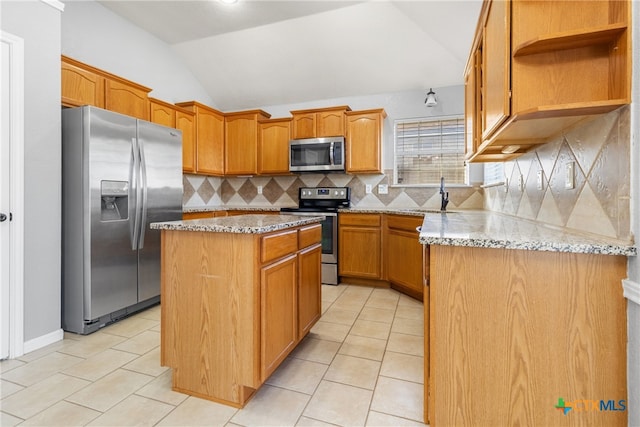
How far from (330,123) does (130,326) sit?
309 centimetres

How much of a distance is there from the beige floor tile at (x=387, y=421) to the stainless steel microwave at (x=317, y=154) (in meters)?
2.93

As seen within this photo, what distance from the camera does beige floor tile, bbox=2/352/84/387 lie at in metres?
1.75

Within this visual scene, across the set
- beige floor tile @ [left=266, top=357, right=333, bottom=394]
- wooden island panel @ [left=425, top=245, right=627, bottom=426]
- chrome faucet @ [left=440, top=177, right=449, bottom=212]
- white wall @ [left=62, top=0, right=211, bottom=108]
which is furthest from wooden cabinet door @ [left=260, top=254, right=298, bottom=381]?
white wall @ [left=62, top=0, right=211, bottom=108]

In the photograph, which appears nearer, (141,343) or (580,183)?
(580,183)

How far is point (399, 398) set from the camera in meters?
1.61

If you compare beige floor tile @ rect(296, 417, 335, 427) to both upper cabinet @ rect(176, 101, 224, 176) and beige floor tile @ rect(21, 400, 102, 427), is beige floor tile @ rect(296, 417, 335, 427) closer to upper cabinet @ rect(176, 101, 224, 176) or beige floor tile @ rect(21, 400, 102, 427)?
beige floor tile @ rect(21, 400, 102, 427)

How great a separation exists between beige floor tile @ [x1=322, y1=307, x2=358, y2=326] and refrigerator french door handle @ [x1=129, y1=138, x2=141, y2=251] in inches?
69.7

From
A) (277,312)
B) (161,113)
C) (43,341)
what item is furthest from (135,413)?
(161,113)

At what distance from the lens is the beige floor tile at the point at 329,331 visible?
234 cm

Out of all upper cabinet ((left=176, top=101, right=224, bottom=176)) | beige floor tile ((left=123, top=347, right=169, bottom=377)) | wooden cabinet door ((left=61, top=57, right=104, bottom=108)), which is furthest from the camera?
upper cabinet ((left=176, top=101, right=224, bottom=176))

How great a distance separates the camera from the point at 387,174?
426 centimetres

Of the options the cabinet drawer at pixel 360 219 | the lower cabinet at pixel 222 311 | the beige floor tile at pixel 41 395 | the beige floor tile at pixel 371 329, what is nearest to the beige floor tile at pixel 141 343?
the beige floor tile at pixel 41 395

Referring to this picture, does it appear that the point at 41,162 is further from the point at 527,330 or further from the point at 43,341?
the point at 527,330

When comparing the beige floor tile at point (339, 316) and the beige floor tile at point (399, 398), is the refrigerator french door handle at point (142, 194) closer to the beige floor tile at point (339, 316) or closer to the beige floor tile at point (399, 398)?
the beige floor tile at point (339, 316)
